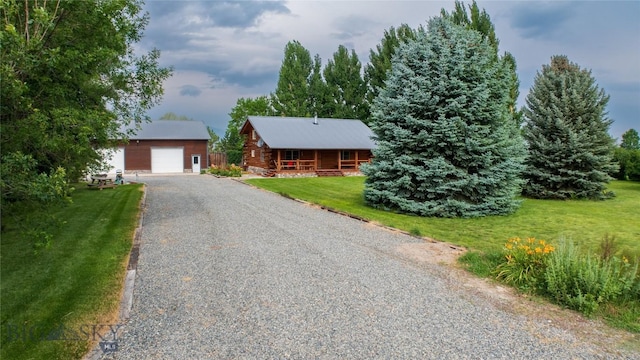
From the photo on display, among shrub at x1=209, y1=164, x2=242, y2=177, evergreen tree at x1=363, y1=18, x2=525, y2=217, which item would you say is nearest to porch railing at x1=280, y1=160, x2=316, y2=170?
shrub at x1=209, y1=164, x2=242, y2=177

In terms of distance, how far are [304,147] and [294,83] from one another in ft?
62.5

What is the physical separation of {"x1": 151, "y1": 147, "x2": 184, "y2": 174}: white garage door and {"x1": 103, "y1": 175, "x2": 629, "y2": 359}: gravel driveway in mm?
26530

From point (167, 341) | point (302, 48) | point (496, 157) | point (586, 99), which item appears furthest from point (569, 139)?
point (302, 48)

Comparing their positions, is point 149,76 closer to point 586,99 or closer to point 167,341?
point 167,341

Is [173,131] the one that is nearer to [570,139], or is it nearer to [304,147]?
[304,147]

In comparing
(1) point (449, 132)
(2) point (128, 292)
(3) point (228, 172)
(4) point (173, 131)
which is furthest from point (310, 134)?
(2) point (128, 292)

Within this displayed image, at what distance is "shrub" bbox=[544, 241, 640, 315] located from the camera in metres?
4.62

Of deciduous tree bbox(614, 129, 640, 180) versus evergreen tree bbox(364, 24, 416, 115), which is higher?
evergreen tree bbox(364, 24, 416, 115)

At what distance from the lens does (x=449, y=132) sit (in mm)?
10695

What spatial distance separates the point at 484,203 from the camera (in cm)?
1124

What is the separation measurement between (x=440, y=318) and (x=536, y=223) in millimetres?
7281

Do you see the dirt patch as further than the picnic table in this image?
No

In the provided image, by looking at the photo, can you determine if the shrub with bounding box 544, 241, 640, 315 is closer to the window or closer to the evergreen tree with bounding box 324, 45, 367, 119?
the window

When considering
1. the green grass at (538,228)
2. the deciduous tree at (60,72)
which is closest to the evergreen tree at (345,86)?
the green grass at (538,228)
